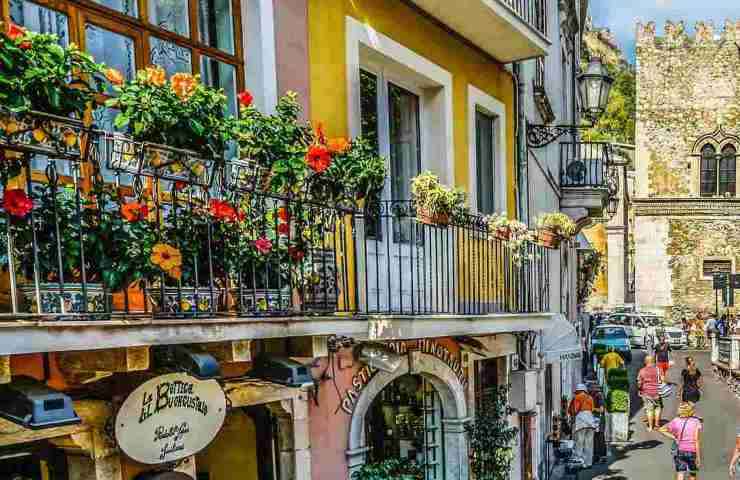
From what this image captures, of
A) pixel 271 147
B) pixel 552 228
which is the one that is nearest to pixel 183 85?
pixel 271 147

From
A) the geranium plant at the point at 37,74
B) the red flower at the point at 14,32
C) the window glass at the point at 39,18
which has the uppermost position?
the window glass at the point at 39,18

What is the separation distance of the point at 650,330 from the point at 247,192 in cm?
3276

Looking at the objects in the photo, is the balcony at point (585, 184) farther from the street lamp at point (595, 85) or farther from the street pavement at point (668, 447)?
the street pavement at point (668, 447)

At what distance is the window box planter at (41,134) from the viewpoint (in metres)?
3.10

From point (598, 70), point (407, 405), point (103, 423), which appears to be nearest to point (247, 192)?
point (103, 423)

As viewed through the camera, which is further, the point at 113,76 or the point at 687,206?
the point at 687,206

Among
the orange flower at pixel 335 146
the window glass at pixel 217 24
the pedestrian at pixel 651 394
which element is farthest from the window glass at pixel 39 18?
the pedestrian at pixel 651 394

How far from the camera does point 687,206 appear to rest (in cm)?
3862

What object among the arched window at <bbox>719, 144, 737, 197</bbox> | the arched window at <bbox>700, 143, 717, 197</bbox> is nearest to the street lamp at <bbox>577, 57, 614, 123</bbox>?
the arched window at <bbox>700, 143, 717, 197</bbox>

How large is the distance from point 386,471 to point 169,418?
8.74 ft

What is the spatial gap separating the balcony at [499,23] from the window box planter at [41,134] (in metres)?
4.81

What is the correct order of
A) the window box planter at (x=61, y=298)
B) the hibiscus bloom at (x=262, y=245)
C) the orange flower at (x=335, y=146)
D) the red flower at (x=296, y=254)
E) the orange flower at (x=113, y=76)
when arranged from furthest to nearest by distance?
1. the orange flower at (x=335, y=146)
2. the red flower at (x=296, y=254)
3. the hibiscus bloom at (x=262, y=245)
4. the orange flower at (x=113, y=76)
5. the window box planter at (x=61, y=298)

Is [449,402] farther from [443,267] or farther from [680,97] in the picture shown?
[680,97]

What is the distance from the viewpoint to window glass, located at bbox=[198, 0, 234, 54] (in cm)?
529
